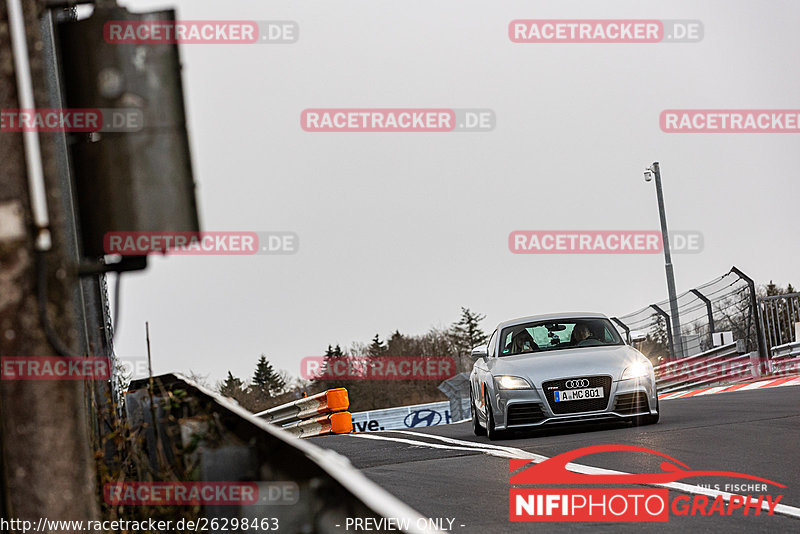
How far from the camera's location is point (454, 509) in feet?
22.9

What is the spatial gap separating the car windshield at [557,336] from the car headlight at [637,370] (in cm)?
86

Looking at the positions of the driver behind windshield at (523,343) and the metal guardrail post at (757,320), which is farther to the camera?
the metal guardrail post at (757,320)

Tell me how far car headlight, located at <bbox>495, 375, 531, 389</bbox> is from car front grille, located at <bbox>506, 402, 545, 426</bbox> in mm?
193

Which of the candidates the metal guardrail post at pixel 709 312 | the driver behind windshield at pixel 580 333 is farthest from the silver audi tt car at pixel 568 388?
the metal guardrail post at pixel 709 312

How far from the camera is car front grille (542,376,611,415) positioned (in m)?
11.5

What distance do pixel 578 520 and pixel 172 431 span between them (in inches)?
103

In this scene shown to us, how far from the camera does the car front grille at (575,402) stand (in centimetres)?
1153

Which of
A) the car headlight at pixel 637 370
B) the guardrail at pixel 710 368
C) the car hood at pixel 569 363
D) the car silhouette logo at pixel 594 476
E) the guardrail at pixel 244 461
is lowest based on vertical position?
the guardrail at pixel 710 368

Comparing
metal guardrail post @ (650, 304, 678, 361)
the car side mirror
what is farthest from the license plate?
metal guardrail post @ (650, 304, 678, 361)

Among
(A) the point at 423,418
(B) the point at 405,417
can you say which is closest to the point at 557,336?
(A) the point at 423,418

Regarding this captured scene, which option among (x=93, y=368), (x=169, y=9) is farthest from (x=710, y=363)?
(x=169, y=9)

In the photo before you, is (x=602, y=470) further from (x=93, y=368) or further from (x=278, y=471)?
(x=278, y=471)

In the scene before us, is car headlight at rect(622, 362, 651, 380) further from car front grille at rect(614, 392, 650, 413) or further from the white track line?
the white track line

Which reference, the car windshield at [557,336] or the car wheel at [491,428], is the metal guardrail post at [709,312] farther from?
the car wheel at [491,428]
